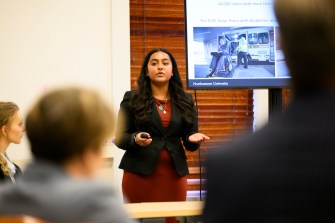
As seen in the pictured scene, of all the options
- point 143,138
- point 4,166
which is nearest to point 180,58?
point 143,138

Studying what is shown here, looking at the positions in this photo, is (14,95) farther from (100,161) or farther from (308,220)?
(308,220)

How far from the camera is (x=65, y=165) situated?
106 cm

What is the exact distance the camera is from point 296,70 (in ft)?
2.85

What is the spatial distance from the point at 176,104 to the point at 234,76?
409 mm

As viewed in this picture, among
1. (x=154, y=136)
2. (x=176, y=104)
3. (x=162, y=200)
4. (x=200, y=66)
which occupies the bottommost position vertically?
(x=162, y=200)

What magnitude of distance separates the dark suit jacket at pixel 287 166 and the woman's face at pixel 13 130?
81.8 inches

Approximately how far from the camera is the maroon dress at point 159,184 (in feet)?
9.75

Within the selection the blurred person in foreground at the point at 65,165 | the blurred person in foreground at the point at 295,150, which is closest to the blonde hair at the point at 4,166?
the blurred person in foreground at the point at 65,165

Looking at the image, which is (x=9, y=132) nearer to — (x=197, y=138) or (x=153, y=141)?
(x=153, y=141)

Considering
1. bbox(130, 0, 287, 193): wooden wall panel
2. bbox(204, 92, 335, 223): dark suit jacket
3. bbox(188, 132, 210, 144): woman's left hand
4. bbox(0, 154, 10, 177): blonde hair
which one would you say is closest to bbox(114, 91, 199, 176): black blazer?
bbox(188, 132, 210, 144): woman's left hand

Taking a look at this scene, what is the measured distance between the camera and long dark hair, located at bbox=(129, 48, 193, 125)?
3.00 meters

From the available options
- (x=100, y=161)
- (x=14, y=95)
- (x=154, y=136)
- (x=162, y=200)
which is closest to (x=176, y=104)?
(x=154, y=136)

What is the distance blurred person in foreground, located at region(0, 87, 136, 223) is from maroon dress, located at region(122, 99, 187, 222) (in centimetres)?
189

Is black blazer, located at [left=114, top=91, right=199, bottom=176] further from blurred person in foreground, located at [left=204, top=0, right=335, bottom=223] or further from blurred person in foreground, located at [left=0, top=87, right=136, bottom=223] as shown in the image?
blurred person in foreground, located at [left=204, top=0, right=335, bottom=223]
